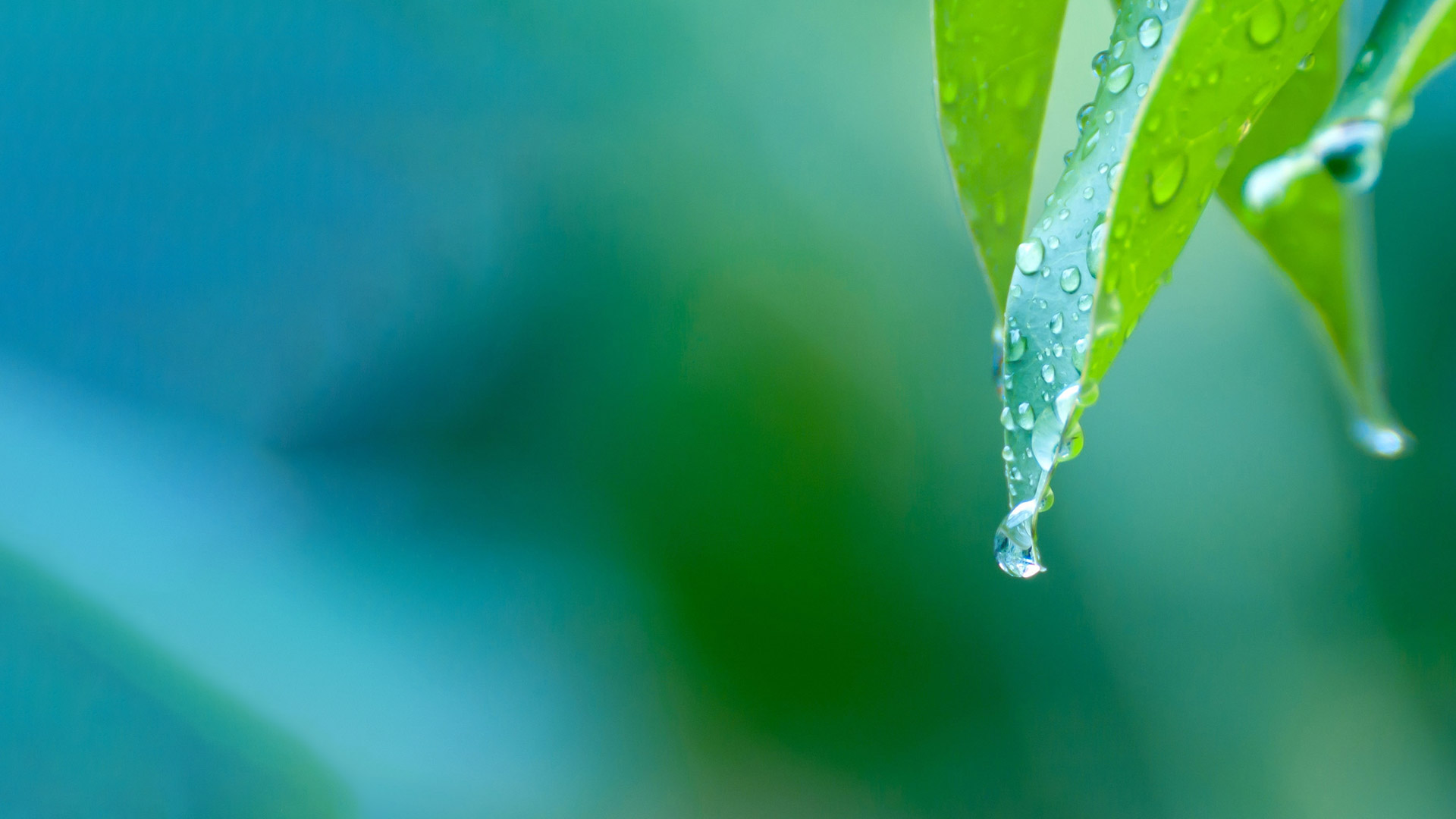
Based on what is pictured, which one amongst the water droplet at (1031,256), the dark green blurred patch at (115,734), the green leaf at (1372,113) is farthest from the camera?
the dark green blurred patch at (115,734)

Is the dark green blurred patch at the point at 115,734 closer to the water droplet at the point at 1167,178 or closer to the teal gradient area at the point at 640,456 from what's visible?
the teal gradient area at the point at 640,456

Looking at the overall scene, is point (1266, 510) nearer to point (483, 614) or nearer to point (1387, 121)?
point (483, 614)

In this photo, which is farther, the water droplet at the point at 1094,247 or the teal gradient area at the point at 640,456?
the teal gradient area at the point at 640,456

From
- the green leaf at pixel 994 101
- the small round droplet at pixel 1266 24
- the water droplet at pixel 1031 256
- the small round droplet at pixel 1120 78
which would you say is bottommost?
the water droplet at pixel 1031 256

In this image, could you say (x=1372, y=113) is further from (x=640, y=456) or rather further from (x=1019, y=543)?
(x=640, y=456)

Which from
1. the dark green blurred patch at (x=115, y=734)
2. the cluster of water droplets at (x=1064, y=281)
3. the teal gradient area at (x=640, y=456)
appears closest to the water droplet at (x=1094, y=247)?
the cluster of water droplets at (x=1064, y=281)

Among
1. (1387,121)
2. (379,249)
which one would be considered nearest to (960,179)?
(1387,121)

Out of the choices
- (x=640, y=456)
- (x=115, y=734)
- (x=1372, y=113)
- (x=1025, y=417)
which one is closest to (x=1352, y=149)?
(x=1372, y=113)
